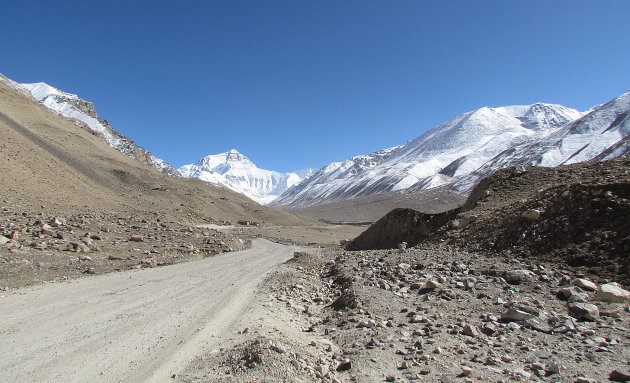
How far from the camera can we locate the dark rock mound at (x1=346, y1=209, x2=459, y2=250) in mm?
30375

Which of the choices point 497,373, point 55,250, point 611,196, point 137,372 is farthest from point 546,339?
point 55,250

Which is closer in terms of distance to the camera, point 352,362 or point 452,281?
point 352,362

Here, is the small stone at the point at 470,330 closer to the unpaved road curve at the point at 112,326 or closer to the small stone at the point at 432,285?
the small stone at the point at 432,285

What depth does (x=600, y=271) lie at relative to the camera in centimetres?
1062

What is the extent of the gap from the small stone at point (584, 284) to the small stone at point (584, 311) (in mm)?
1692

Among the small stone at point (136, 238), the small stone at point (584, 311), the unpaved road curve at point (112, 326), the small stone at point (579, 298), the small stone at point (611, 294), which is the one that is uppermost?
the small stone at point (136, 238)

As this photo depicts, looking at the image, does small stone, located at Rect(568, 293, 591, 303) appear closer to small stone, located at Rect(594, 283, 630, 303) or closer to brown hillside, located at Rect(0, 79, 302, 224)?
small stone, located at Rect(594, 283, 630, 303)

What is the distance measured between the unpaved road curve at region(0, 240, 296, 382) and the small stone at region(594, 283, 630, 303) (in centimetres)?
891

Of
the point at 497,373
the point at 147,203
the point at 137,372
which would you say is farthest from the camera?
the point at 147,203

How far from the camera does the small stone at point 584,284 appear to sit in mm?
9758

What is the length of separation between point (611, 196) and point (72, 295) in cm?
1895

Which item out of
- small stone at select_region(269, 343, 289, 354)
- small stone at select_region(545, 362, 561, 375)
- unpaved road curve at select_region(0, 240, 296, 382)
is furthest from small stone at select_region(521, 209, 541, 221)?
small stone at select_region(269, 343, 289, 354)

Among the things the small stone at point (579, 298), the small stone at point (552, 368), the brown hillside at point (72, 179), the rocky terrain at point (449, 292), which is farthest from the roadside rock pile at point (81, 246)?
the small stone at point (579, 298)

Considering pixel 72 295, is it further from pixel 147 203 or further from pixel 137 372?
pixel 147 203
